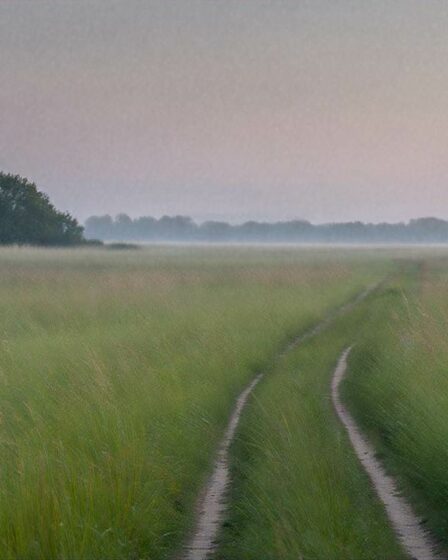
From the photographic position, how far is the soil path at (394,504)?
7398 millimetres

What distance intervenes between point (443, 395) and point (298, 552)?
445 centimetres

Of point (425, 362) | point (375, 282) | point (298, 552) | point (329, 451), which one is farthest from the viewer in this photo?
point (375, 282)

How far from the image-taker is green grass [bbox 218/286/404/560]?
22.6ft

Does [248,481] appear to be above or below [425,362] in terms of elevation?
below

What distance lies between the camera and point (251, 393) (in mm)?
14523

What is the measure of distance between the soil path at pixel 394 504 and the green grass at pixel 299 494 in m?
0.11

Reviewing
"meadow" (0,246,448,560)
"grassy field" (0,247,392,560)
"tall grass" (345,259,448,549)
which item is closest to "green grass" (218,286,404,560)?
"meadow" (0,246,448,560)

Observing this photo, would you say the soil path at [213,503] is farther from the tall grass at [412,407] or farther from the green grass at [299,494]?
the tall grass at [412,407]

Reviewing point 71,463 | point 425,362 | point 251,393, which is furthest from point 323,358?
point 71,463

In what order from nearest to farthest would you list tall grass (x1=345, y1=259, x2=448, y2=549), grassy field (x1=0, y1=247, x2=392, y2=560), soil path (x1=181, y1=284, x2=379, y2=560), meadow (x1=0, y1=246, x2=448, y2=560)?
grassy field (x1=0, y1=247, x2=392, y2=560) → meadow (x1=0, y1=246, x2=448, y2=560) → soil path (x1=181, y1=284, x2=379, y2=560) → tall grass (x1=345, y1=259, x2=448, y2=549)

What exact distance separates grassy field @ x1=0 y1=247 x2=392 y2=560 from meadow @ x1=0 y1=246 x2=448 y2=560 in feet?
0.08

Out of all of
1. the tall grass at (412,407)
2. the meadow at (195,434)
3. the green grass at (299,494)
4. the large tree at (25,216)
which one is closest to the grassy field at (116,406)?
the meadow at (195,434)

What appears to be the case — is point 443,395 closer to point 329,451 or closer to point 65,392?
point 329,451

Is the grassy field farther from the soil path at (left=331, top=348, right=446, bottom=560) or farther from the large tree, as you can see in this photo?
the large tree
